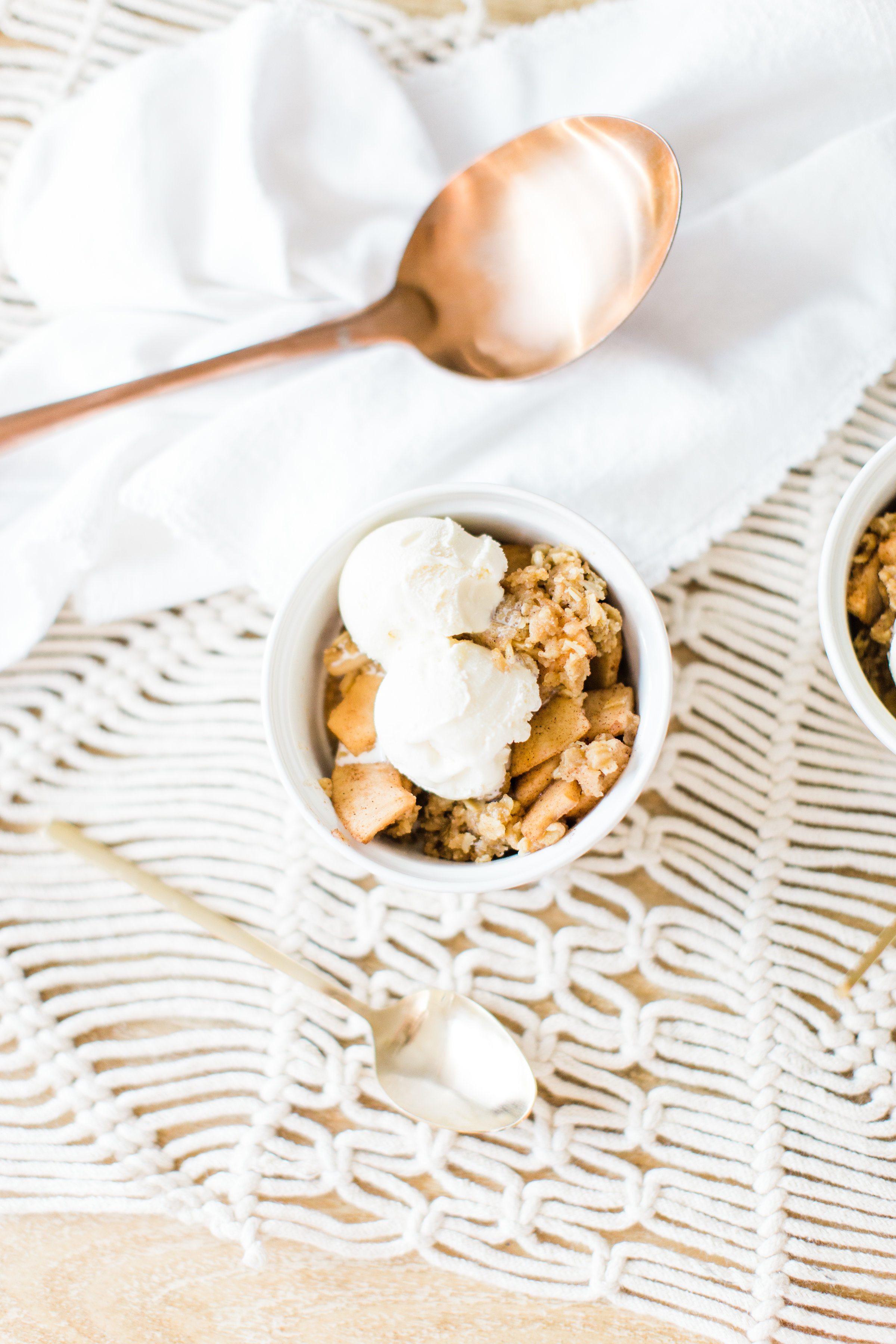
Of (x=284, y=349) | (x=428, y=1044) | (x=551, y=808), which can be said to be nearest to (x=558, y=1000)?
(x=428, y=1044)

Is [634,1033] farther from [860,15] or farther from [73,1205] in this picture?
[860,15]

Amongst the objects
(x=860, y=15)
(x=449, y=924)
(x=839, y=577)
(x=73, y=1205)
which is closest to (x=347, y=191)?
(x=860, y=15)

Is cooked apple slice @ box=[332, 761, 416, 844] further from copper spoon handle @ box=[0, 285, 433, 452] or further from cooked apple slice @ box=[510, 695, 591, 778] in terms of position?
copper spoon handle @ box=[0, 285, 433, 452]

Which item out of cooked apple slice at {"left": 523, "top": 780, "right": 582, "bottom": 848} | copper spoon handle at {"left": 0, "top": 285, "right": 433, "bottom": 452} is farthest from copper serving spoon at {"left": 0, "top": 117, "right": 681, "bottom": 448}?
cooked apple slice at {"left": 523, "top": 780, "right": 582, "bottom": 848}

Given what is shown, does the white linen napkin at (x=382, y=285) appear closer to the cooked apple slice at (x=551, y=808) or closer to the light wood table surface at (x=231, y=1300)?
the cooked apple slice at (x=551, y=808)

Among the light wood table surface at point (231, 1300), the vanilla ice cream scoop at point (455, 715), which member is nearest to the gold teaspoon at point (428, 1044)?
the light wood table surface at point (231, 1300)

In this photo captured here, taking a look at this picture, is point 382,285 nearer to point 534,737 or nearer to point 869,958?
point 534,737

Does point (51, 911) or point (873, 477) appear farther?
point (51, 911)
